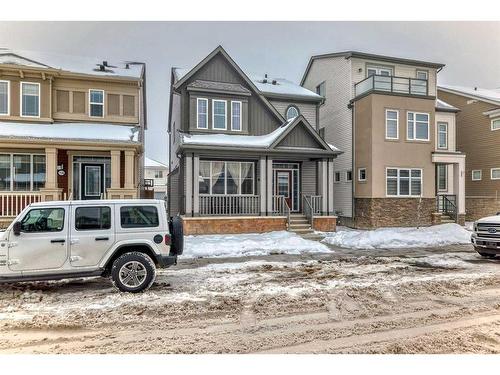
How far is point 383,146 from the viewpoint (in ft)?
50.4

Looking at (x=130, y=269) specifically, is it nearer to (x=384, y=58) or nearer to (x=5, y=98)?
(x=5, y=98)

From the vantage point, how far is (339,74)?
17609 mm

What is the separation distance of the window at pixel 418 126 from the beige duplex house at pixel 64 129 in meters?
13.7

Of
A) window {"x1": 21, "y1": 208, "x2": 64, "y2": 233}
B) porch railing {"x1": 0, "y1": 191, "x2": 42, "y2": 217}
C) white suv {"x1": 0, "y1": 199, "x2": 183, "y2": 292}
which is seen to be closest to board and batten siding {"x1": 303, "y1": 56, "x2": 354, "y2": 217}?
white suv {"x1": 0, "y1": 199, "x2": 183, "y2": 292}

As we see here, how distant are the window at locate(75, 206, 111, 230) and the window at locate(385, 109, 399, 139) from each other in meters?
14.2

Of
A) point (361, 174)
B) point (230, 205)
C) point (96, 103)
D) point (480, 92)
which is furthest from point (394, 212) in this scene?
point (96, 103)

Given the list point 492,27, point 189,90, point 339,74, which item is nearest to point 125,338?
point 492,27

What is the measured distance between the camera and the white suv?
17.6 ft

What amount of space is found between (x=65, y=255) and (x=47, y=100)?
11.0 meters

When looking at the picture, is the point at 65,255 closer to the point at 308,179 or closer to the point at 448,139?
the point at 308,179

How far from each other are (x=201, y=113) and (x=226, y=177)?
3.38 m

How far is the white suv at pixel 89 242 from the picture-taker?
17.6ft

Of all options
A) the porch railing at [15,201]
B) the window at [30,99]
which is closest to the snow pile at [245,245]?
the porch railing at [15,201]

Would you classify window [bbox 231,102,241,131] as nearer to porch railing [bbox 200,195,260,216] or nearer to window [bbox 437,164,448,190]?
porch railing [bbox 200,195,260,216]
